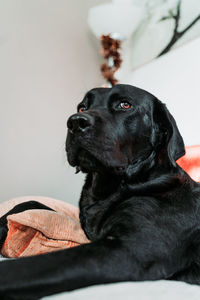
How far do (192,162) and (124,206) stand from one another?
2.76 feet

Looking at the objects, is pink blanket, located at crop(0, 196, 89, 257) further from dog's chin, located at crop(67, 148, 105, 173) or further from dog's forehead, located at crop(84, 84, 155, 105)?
dog's forehead, located at crop(84, 84, 155, 105)

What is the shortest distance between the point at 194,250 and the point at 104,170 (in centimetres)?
43

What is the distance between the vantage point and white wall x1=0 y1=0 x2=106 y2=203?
273 cm

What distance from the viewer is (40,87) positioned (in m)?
2.96

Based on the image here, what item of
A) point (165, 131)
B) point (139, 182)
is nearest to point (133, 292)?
point (139, 182)

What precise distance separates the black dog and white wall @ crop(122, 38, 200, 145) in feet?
4.07

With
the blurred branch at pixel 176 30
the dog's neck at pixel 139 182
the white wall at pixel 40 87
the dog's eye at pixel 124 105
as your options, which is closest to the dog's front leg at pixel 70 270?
the dog's neck at pixel 139 182

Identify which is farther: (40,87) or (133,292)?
(40,87)

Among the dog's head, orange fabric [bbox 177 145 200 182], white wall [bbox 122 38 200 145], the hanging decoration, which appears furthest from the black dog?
the hanging decoration

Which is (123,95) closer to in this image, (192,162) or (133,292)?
(192,162)

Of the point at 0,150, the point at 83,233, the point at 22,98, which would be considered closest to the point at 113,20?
the point at 22,98

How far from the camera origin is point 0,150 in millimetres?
2643

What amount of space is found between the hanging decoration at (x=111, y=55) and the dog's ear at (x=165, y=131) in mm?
1816

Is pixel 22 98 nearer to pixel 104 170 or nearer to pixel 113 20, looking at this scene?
pixel 113 20
